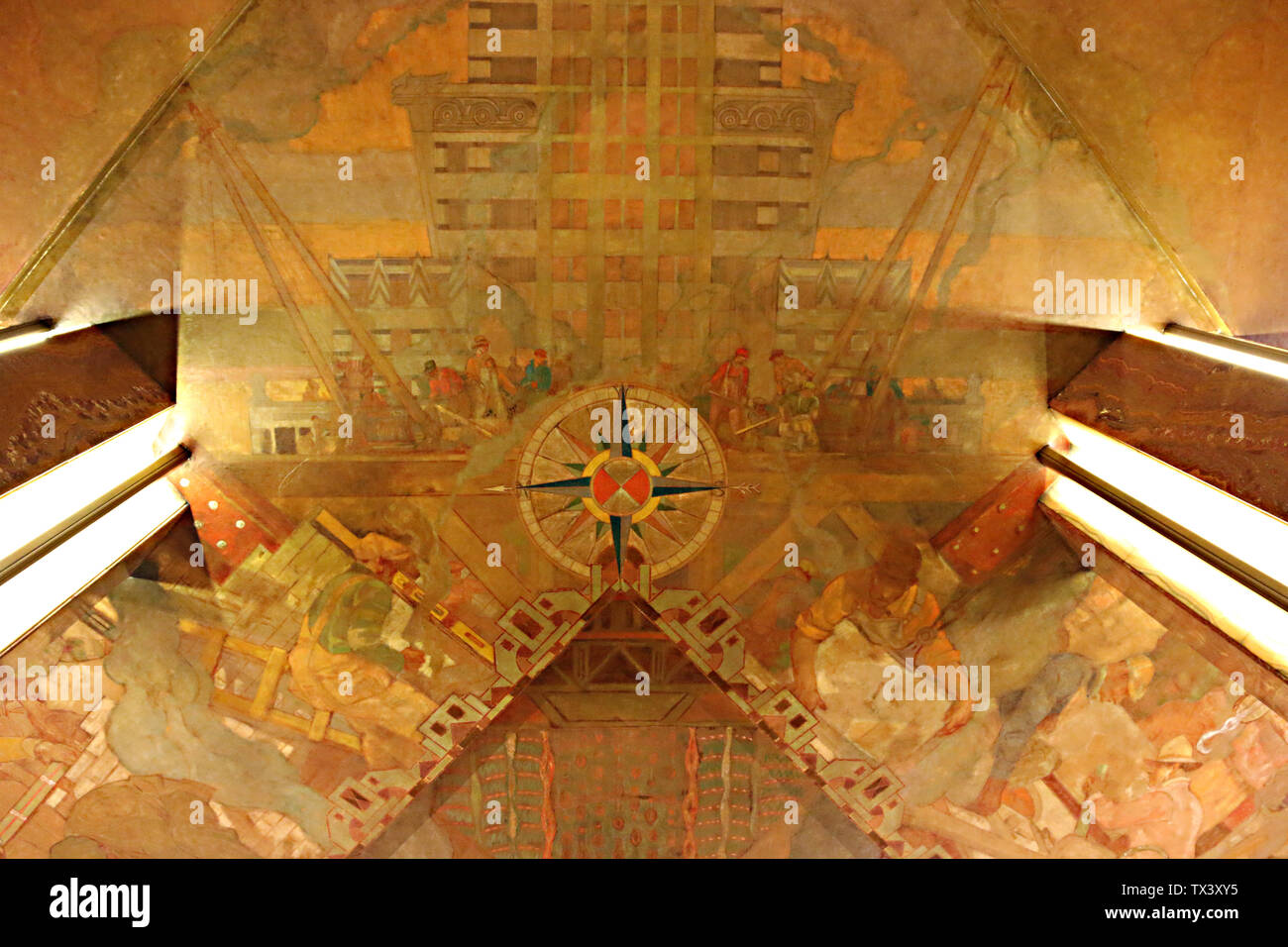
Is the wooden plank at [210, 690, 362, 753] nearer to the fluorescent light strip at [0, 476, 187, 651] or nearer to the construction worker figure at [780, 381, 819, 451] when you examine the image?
the fluorescent light strip at [0, 476, 187, 651]

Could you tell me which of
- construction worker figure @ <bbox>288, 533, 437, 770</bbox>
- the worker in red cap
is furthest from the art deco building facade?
construction worker figure @ <bbox>288, 533, 437, 770</bbox>

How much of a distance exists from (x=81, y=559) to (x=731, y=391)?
6007 mm

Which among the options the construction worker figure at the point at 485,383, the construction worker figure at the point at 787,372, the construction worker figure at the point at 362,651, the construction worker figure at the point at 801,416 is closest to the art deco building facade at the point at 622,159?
the construction worker figure at the point at 485,383

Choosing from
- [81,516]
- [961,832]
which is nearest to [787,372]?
[961,832]

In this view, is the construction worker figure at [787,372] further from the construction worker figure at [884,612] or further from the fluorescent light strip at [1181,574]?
the fluorescent light strip at [1181,574]

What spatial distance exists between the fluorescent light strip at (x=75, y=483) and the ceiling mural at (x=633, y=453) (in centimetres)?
48

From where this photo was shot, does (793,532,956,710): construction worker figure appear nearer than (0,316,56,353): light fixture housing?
No

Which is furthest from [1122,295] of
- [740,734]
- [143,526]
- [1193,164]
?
[143,526]

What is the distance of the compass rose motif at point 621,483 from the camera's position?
26.8 ft

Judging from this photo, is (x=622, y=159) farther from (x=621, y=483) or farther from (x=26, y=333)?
(x=26, y=333)

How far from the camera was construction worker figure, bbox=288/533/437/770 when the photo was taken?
26.8 ft

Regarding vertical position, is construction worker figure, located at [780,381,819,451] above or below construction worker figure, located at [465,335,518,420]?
below

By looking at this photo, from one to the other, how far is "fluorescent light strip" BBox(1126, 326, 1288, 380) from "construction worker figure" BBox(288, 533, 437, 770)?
24.2 ft
